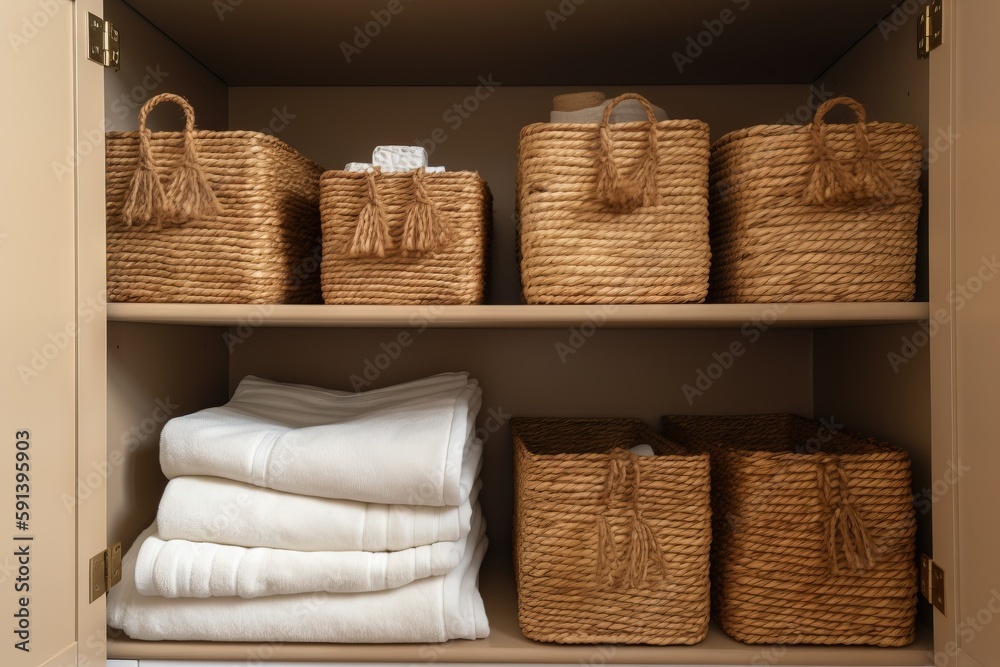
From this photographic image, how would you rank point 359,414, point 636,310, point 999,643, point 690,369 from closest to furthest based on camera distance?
1. point 999,643
2. point 636,310
3. point 359,414
4. point 690,369

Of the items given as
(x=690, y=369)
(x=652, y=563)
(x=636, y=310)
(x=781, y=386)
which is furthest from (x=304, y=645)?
(x=781, y=386)

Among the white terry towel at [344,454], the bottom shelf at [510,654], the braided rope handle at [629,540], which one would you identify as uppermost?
the white terry towel at [344,454]

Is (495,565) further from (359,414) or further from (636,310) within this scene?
(636,310)

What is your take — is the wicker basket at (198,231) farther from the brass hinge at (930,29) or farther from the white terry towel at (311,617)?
the brass hinge at (930,29)

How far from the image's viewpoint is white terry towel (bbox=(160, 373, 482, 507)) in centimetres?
86

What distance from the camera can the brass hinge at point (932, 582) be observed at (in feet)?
2.72

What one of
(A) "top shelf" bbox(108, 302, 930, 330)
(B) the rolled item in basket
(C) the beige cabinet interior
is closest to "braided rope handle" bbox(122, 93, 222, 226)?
(A) "top shelf" bbox(108, 302, 930, 330)

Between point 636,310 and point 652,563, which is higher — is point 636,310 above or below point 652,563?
above

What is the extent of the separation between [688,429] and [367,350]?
0.57m

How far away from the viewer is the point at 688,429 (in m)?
1.13

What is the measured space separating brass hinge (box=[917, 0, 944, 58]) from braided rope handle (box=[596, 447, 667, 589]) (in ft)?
1.99

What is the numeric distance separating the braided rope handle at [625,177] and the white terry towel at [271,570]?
475 millimetres

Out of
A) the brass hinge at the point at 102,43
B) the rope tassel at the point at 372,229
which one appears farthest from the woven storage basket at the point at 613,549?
the brass hinge at the point at 102,43

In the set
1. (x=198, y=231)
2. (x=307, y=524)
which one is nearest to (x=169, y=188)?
(x=198, y=231)
